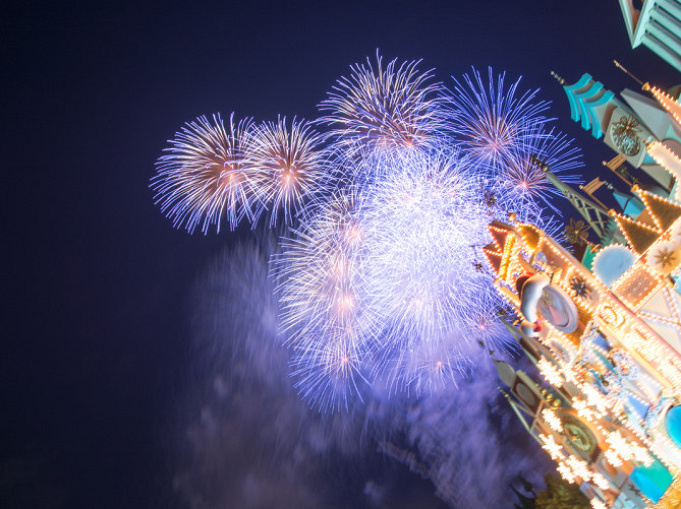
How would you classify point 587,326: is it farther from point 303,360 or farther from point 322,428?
point 322,428

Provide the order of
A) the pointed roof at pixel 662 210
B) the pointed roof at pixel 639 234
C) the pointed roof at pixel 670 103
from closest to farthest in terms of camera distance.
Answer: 1. the pointed roof at pixel 662 210
2. the pointed roof at pixel 639 234
3. the pointed roof at pixel 670 103

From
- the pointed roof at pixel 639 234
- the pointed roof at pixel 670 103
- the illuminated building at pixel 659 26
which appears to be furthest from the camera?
the illuminated building at pixel 659 26

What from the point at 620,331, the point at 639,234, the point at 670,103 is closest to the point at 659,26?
the point at 670,103

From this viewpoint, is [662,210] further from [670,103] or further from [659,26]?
[659,26]

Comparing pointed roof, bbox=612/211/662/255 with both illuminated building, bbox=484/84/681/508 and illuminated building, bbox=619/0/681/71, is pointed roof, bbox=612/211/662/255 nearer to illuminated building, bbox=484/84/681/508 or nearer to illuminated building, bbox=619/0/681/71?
illuminated building, bbox=484/84/681/508

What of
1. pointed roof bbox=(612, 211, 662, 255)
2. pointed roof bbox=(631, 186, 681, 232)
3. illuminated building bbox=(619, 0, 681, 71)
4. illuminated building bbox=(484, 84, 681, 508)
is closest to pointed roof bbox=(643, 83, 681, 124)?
illuminated building bbox=(484, 84, 681, 508)

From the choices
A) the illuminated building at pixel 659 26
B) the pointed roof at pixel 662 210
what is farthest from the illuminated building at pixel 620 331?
the illuminated building at pixel 659 26

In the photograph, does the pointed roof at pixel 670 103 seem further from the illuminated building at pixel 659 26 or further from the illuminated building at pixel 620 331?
the illuminated building at pixel 659 26
